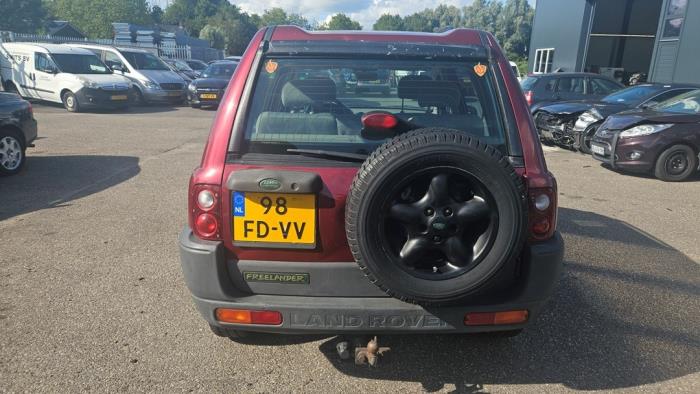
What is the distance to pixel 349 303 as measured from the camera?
2.35 meters

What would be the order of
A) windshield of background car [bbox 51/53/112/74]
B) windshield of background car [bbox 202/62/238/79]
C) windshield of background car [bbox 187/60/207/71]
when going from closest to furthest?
windshield of background car [bbox 51/53/112/74]
windshield of background car [bbox 202/62/238/79]
windshield of background car [bbox 187/60/207/71]

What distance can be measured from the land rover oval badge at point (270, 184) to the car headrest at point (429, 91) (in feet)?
3.40

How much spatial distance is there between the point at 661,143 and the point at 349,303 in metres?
7.18

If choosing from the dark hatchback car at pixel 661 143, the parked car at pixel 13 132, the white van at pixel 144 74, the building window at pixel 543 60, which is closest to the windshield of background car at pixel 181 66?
the white van at pixel 144 74

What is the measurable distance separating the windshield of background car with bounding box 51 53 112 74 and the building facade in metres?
18.3

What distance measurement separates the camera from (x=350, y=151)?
2.40m

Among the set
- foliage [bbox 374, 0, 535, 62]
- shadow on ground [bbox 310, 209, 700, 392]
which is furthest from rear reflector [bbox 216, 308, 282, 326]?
foliage [bbox 374, 0, 535, 62]

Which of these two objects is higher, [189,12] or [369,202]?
[189,12]

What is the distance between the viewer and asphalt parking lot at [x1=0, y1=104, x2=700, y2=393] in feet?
8.79

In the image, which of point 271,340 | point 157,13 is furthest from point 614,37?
point 157,13

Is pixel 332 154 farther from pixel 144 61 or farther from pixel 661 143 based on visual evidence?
pixel 144 61

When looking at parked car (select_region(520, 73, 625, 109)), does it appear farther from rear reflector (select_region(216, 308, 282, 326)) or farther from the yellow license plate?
rear reflector (select_region(216, 308, 282, 326))

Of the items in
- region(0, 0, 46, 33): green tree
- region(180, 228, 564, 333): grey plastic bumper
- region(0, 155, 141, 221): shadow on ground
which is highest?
region(0, 0, 46, 33): green tree

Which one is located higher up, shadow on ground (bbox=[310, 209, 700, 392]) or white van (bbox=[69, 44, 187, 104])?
white van (bbox=[69, 44, 187, 104])
